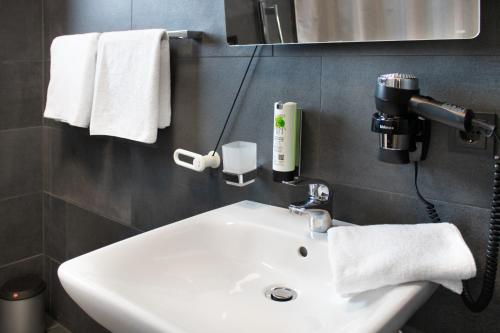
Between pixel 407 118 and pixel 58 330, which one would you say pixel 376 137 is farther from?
pixel 58 330

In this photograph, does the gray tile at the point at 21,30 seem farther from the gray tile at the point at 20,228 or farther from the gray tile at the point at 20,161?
the gray tile at the point at 20,228

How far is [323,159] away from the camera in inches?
49.8

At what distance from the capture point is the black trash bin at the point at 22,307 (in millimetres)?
2086

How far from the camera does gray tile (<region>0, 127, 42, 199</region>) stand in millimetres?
2166

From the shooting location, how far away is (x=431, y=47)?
105 cm

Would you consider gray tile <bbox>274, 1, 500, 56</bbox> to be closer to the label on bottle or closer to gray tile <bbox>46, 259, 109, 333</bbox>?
the label on bottle

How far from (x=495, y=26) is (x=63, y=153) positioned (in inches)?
69.8

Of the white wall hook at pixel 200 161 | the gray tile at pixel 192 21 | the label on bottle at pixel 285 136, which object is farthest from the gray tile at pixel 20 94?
the label on bottle at pixel 285 136

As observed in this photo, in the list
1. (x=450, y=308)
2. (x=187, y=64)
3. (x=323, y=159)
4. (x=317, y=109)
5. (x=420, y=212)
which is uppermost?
(x=187, y=64)

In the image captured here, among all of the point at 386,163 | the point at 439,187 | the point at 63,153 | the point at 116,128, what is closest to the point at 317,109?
the point at 386,163

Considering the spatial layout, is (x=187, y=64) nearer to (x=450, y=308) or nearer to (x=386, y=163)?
(x=386, y=163)

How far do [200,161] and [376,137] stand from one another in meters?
0.52

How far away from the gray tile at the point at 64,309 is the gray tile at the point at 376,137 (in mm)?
1431

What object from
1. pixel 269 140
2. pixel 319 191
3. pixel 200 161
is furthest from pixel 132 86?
pixel 319 191
